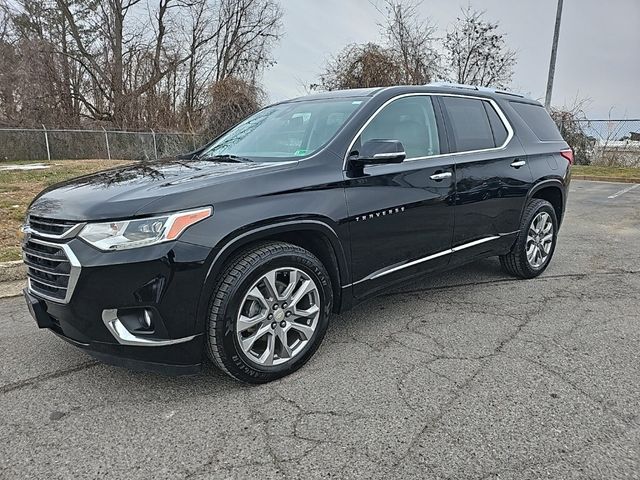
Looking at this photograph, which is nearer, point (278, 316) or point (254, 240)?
point (254, 240)

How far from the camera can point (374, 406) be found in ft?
8.45

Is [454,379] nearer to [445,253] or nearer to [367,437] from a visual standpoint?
[367,437]

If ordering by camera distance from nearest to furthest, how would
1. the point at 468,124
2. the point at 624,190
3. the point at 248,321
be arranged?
1. the point at 248,321
2. the point at 468,124
3. the point at 624,190

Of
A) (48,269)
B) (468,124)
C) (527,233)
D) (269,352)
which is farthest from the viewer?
(527,233)

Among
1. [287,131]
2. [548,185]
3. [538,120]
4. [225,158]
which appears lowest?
[548,185]

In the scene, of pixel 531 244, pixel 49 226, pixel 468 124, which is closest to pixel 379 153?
pixel 468 124

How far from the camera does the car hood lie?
2.43 metres

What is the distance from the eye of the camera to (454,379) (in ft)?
9.34

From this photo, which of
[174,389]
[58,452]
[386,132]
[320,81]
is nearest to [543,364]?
[386,132]

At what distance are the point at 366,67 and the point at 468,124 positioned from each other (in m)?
14.1

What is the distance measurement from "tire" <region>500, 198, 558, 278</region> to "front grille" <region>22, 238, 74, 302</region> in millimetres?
3753

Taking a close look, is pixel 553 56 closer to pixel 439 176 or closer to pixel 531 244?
pixel 531 244

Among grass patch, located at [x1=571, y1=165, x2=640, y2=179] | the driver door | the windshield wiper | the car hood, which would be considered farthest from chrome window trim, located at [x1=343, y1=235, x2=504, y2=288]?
grass patch, located at [x1=571, y1=165, x2=640, y2=179]

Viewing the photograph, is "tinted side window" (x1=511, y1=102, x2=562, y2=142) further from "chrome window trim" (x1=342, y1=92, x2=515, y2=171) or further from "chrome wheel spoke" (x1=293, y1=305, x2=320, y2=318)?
"chrome wheel spoke" (x1=293, y1=305, x2=320, y2=318)
